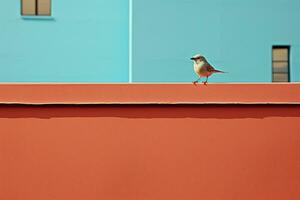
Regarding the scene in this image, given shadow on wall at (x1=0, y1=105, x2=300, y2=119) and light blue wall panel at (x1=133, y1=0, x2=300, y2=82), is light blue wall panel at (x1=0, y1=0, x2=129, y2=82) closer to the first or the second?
light blue wall panel at (x1=133, y1=0, x2=300, y2=82)

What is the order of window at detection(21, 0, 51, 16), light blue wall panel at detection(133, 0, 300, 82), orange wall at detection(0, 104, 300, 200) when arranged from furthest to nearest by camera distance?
1. window at detection(21, 0, 51, 16)
2. light blue wall panel at detection(133, 0, 300, 82)
3. orange wall at detection(0, 104, 300, 200)

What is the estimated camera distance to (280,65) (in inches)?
306

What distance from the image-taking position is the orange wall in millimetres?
2492

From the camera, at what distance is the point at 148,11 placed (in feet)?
22.8

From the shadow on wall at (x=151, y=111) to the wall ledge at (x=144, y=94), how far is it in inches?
1.2

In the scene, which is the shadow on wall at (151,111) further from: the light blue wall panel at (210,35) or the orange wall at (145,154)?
the light blue wall panel at (210,35)

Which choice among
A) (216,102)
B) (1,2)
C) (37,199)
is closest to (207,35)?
(1,2)

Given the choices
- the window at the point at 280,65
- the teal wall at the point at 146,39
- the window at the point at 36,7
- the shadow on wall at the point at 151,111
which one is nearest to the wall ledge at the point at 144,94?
the shadow on wall at the point at 151,111

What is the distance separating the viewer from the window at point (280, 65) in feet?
25.0

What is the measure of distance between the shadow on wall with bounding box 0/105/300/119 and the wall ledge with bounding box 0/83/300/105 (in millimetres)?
30

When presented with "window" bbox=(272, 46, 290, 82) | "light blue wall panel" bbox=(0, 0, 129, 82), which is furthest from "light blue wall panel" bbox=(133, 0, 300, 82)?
"light blue wall panel" bbox=(0, 0, 129, 82)

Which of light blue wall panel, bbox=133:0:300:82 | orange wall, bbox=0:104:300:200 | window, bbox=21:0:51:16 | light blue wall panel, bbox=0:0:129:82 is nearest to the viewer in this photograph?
orange wall, bbox=0:104:300:200

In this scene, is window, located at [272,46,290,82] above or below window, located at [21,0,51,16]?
below

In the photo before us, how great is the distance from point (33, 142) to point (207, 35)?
510cm
